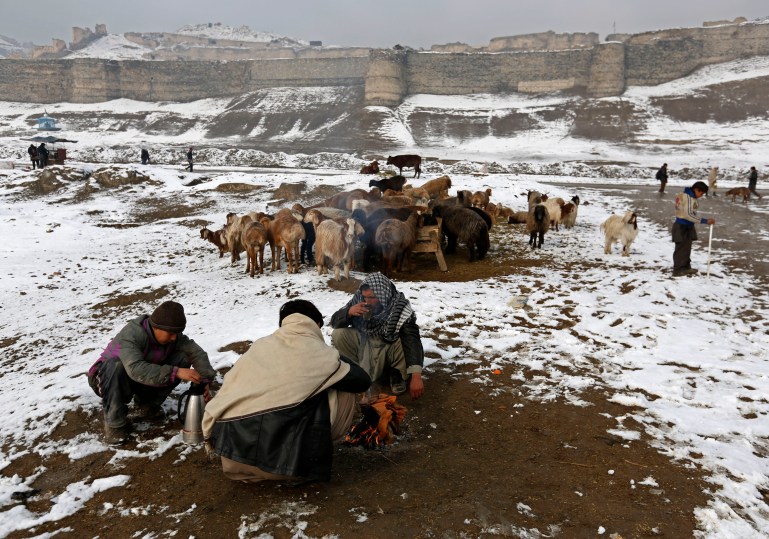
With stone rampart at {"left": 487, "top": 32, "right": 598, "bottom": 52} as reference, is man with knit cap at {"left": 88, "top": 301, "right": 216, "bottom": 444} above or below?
below

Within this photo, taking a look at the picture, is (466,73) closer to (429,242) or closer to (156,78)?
(156,78)

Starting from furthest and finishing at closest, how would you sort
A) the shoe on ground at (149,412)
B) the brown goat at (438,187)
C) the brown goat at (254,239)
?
the brown goat at (438,187) → the brown goat at (254,239) → the shoe on ground at (149,412)

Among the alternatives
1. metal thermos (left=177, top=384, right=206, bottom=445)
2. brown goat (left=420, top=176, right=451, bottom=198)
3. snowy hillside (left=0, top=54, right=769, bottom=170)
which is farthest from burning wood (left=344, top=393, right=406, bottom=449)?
snowy hillside (left=0, top=54, right=769, bottom=170)

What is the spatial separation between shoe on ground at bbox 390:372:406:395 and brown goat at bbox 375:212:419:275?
5105 millimetres

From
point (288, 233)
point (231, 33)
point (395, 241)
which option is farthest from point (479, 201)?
point (231, 33)

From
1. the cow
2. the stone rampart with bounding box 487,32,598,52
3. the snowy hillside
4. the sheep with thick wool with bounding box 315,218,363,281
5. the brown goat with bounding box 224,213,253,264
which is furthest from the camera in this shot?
the stone rampart with bounding box 487,32,598,52

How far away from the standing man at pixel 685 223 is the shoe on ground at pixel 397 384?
659 cm

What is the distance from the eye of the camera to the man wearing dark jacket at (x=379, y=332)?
15.6 feet

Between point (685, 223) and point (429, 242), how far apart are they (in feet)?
15.8

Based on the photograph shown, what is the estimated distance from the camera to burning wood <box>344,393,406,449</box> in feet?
12.9

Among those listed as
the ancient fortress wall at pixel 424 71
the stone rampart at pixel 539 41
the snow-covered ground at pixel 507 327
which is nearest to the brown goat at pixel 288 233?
the snow-covered ground at pixel 507 327

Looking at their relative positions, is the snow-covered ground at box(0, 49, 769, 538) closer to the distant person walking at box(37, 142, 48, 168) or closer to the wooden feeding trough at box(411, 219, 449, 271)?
the wooden feeding trough at box(411, 219, 449, 271)

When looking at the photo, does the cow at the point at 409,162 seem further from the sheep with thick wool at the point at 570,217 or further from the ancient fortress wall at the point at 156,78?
the ancient fortress wall at the point at 156,78

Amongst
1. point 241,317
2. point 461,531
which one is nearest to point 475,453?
point 461,531
